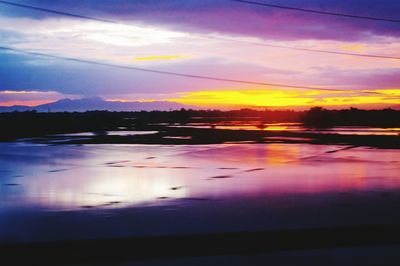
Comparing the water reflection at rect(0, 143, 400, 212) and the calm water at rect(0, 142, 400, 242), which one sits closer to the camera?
the calm water at rect(0, 142, 400, 242)

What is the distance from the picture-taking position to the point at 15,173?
1722 cm

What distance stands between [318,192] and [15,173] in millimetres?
10203

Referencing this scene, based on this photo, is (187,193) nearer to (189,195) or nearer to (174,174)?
(189,195)

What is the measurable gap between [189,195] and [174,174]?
432cm

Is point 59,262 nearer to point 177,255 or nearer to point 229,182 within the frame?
point 177,255

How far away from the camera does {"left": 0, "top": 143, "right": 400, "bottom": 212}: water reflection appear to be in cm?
1251

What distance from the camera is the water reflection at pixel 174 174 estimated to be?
12.5 m

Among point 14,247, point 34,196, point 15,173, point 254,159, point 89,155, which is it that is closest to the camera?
point 14,247

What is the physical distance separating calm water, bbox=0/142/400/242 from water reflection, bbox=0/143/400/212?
0.03m

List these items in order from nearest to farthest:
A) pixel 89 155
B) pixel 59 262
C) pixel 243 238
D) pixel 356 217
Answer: pixel 59 262 → pixel 243 238 → pixel 356 217 → pixel 89 155

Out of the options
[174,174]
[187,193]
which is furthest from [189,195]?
[174,174]

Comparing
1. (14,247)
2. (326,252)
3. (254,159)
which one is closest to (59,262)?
(14,247)

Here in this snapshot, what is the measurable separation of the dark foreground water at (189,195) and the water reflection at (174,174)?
32 millimetres

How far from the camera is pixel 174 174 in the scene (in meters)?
16.9
